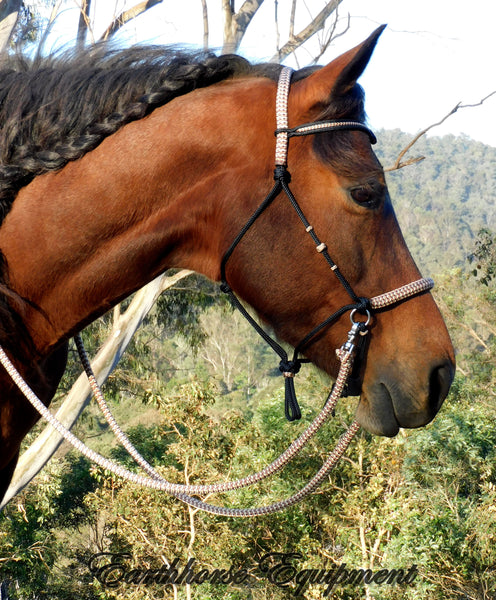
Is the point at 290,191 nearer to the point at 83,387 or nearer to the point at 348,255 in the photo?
the point at 348,255

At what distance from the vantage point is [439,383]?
1.74 meters

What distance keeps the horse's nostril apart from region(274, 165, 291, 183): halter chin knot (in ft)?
2.28

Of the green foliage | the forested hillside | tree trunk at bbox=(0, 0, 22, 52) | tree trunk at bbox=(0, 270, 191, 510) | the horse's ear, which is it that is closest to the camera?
the horse's ear

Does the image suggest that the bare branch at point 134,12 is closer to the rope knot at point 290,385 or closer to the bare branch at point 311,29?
the bare branch at point 311,29

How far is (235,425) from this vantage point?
10.5 metres

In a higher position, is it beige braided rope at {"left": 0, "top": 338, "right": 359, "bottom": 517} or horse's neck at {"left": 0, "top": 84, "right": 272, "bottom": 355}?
horse's neck at {"left": 0, "top": 84, "right": 272, "bottom": 355}

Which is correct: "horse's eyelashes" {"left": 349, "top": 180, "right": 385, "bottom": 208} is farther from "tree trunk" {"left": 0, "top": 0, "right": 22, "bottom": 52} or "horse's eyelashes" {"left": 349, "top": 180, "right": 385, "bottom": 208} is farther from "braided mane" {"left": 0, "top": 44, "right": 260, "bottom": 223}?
"tree trunk" {"left": 0, "top": 0, "right": 22, "bottom": 52}

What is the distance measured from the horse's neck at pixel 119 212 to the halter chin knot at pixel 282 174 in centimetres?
14

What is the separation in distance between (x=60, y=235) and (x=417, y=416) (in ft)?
3.94

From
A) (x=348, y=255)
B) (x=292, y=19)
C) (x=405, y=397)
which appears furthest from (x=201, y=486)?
(x=292, y=19)

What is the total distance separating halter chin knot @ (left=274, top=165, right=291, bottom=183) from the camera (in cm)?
173

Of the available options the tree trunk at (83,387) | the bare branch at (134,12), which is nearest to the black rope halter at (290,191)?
the bare branch at (134,12)

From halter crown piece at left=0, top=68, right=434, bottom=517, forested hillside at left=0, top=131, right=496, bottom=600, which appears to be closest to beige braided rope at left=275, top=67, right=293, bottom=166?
halter crown piece at left=0, top=68, right=434, bottom=517

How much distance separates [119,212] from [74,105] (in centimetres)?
36
